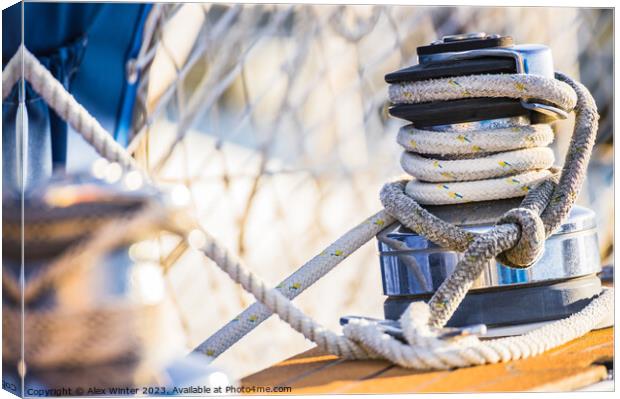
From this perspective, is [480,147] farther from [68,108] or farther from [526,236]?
[68,108]

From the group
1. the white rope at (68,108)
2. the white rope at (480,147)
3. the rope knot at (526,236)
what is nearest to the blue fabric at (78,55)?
the white rope at (68,108)

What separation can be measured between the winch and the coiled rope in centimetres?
1

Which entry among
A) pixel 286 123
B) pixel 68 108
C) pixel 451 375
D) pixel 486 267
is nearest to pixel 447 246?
pixel 486 267

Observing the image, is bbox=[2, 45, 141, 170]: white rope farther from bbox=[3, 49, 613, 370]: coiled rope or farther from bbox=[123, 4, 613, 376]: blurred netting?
bbox=[123, 4, 613, 376]: blurred netting

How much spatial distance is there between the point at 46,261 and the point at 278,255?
96cm

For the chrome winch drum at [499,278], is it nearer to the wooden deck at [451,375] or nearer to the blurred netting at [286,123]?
the wooden deck at [451,375]

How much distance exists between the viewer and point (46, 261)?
1207 millimetres

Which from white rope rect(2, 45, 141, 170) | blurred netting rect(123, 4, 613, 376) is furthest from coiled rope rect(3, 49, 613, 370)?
blurred netting rect(123, 4, 613, 376)

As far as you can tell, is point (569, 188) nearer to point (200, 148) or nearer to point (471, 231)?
point (471, 231)

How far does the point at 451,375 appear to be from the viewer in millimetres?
1359

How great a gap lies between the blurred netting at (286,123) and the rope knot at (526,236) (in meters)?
0.38

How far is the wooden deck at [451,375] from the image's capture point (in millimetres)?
1328

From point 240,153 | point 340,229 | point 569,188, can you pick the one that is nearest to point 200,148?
point 240,153

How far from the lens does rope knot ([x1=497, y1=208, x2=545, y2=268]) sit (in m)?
1.42
